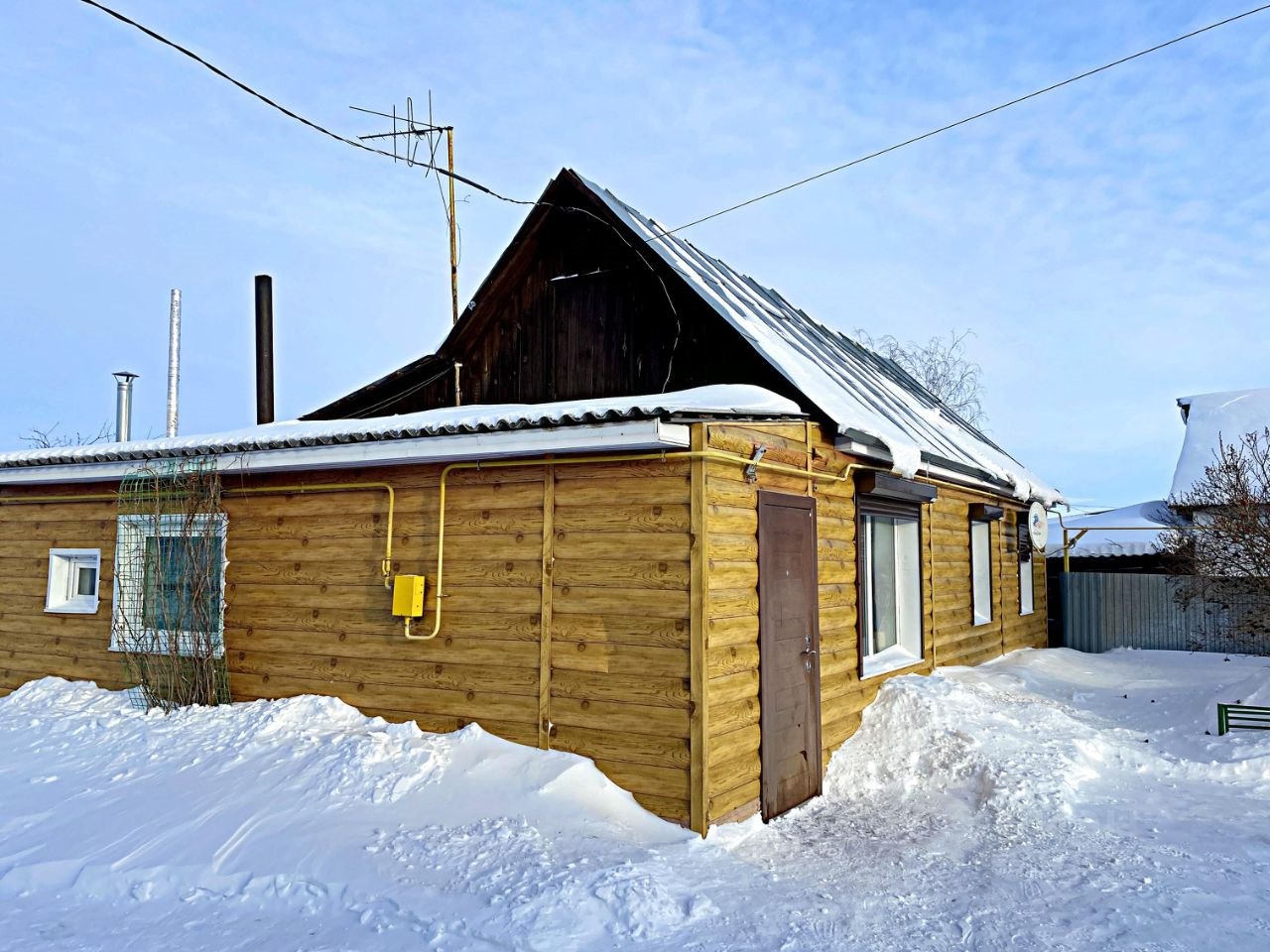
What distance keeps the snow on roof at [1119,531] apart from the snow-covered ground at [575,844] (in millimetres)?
11756

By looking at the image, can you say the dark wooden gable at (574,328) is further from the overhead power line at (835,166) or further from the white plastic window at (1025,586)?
the white plastic window at (1025,586)

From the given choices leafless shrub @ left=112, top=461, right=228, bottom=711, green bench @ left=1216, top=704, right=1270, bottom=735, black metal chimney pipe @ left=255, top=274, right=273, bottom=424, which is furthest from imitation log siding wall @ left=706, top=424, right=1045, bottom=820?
black metal chimney pipe @ left=255, top=274, right=273, bottom=424

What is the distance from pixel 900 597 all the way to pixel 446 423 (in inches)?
217

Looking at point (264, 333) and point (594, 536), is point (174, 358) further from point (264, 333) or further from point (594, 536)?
point (594, 536)

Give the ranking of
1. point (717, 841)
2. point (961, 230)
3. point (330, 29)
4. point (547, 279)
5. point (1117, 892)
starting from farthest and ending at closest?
point (961, 230) → point (547, 279) → point (330, 29) → point (717, 841) → point (1117, 892)

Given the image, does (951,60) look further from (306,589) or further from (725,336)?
(306,589)

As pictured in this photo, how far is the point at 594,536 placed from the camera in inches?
252

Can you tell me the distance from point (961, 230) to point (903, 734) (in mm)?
16378

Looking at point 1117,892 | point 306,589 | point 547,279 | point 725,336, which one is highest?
point 547,279

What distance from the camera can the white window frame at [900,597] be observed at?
8867 millimetres

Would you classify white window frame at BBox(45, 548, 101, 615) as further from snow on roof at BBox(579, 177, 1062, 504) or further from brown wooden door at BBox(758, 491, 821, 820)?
brown wooden door at BBox(758, 491, 821, 820)

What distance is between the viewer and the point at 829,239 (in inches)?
854

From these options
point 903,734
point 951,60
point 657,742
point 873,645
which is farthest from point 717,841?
point 951,60

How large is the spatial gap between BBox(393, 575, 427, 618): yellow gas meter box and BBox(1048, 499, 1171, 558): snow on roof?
616 inches
